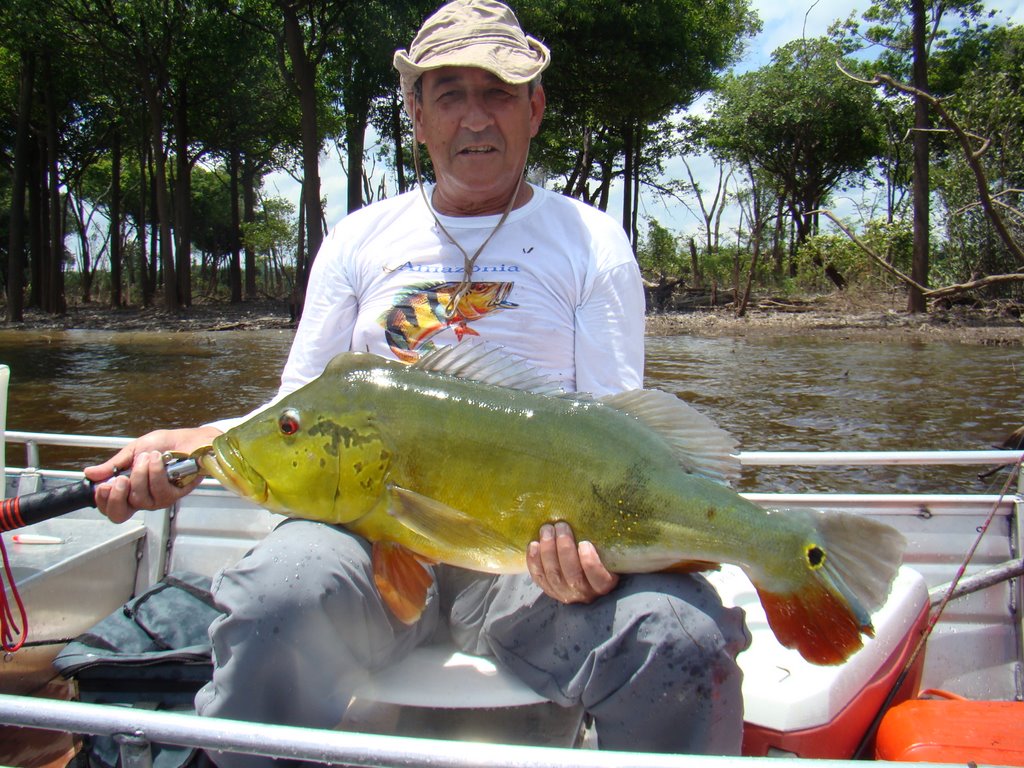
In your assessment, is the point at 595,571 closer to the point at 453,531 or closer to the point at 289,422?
the point at 453,531

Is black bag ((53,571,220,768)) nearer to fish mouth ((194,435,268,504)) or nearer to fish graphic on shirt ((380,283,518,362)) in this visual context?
fish mouth ((194,435,268,504))

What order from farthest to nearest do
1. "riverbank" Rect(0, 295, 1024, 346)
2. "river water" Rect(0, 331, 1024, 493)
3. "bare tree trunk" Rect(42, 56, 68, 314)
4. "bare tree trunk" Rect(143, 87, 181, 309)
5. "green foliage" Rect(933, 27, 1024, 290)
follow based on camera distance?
"bare tree trunk" Rect(42, 56, 68, 314) → "bare tree trunk" Rect(143, 87, 181, 309) → "green foliage" Rect(933, 27, 1024, 290) → "riverbank" Rect(0, 295, 1024, 346) → "river water" Rect(0, 331, 1024, 493)

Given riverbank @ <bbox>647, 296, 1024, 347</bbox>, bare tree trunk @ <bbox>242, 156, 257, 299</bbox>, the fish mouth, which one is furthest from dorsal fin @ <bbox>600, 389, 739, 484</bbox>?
bare tree trunk @ <bbox>242, 156, 257, 299</bbox>

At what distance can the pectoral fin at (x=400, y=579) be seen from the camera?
1708 mm

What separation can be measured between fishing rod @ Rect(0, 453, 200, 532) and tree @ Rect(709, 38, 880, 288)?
30714 mm

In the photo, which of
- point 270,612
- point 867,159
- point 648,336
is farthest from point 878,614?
point 867,159

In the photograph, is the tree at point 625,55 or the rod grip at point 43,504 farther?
the tree at point 625,55

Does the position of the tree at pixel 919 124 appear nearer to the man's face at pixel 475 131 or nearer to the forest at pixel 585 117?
the forest at pixel 585 117

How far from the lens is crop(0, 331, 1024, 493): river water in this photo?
25.9 feet

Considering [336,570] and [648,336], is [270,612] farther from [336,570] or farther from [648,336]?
[648,336]

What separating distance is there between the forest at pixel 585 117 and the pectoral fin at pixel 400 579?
11.6m

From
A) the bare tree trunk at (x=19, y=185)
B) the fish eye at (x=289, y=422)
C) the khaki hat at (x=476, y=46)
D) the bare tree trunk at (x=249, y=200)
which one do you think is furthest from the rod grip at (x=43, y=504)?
the bare tree trunk at (x=249, y=200)

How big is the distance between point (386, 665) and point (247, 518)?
1404 millimetres

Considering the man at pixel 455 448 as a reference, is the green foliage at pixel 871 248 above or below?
above
